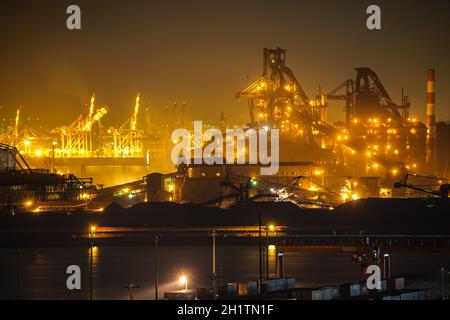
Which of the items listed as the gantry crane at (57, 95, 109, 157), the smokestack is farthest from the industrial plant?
the gantry crane at (57, 95, 109, 157)

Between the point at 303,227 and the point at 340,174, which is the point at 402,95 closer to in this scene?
the point at 340,174

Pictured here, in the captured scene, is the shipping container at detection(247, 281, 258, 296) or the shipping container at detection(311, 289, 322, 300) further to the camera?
the shipping container at detection(247, 281, 258, 296)

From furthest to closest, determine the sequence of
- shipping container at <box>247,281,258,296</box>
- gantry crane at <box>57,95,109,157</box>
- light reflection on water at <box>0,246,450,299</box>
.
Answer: gantry crane at <box>57,95,109,157</box> < light reflection on water at <box>0,246,450,299</box> < shipping container at <box>247,281,258,296</box>

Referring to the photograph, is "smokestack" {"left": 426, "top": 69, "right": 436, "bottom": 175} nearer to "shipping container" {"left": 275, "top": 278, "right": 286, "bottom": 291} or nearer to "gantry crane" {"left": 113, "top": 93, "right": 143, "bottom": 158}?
"shipping container" {"left": 275, "top": 278, "right": 286, "bottom": 291}

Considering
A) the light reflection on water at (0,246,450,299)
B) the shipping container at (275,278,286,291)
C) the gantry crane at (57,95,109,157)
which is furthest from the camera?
the gantry crane at (57,95,109,157)

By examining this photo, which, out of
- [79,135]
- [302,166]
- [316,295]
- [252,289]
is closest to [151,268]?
[252,289]

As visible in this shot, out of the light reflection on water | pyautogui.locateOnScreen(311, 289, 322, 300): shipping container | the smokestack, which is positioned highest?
the smokestack

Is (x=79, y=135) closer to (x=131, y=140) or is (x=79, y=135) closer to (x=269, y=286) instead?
(x=131, y=140)
